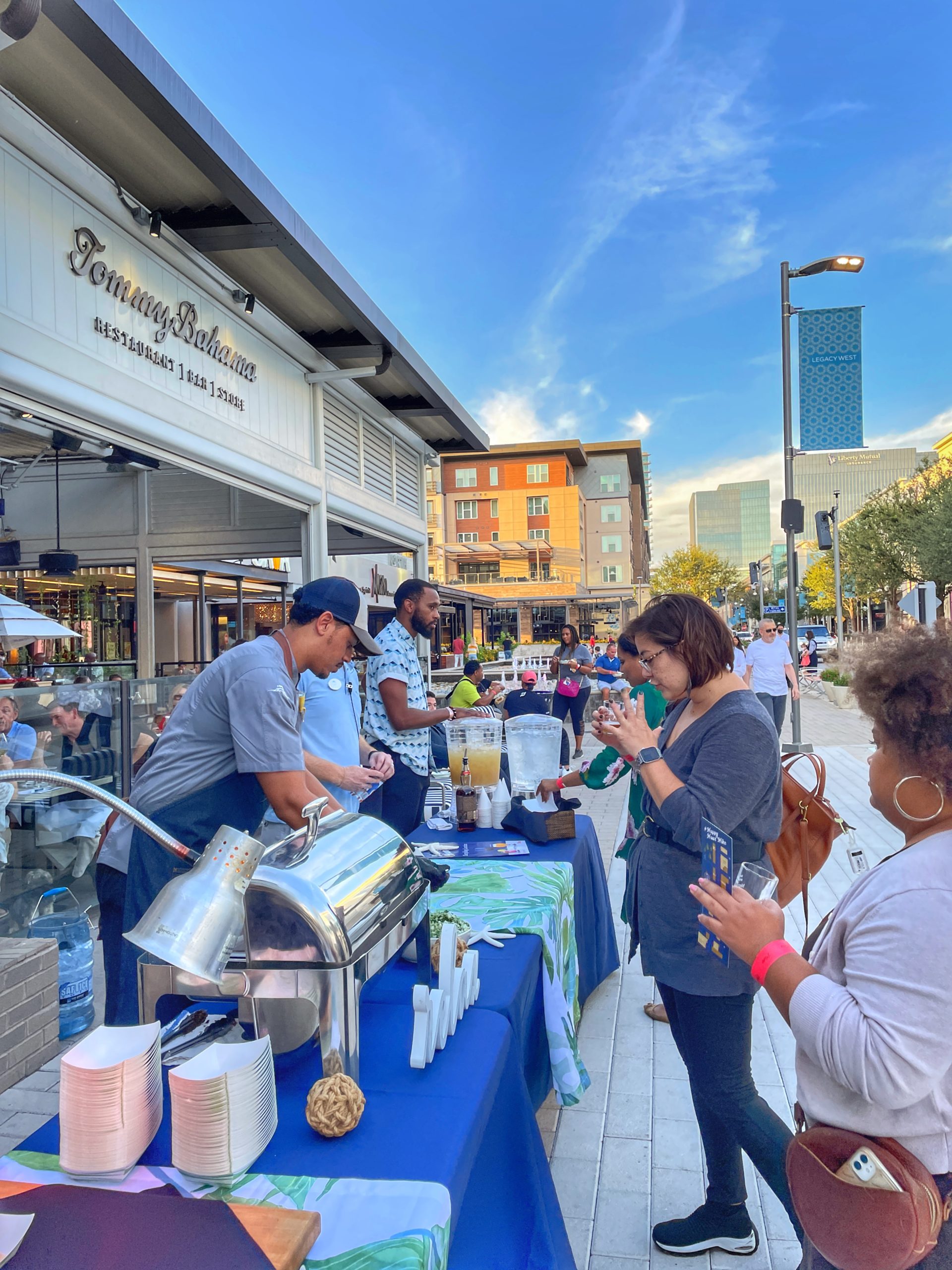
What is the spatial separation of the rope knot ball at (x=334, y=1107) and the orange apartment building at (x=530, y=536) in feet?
128

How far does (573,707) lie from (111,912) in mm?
9540

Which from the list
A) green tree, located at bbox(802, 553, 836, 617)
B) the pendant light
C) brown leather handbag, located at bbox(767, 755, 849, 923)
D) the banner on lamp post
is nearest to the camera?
brown leather handbag, located at bbox(767, 755, 849, 923)

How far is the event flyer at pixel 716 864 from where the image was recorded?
154 cm

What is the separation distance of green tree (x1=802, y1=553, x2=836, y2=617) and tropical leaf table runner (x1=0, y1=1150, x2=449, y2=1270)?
43635 millimetres

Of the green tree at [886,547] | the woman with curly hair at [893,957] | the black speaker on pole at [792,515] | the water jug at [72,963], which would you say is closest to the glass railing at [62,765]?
the water jug at [72,963]

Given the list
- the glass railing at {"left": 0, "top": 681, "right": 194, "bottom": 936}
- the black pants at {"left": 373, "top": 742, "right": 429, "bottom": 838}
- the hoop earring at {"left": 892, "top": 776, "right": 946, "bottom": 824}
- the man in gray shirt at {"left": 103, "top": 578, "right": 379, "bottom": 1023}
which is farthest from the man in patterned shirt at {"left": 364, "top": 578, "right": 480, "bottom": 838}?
the hoop earring at {"left": 892, "top": 776, "right": 946, "bottom": 824}

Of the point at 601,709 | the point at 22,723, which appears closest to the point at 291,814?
the point at 601,709

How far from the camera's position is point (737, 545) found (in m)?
181

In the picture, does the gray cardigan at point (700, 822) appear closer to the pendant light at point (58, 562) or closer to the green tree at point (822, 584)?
the pendant light at point (58, 562)

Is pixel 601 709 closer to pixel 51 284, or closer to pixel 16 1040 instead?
pixel 16 1040

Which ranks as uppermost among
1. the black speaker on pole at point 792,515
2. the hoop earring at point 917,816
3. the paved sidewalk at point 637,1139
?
the black speaker on pole at point 792,515

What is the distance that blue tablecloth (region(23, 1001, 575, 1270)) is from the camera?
1269 mm

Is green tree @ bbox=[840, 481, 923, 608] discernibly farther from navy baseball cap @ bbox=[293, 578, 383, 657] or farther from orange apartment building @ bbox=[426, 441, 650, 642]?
navy baseball cap @ bbox=[293, 578, 383, 657]

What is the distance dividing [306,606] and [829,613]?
179 ft
